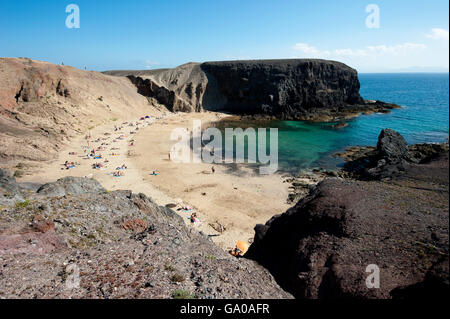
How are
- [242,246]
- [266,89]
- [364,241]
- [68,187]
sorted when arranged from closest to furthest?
1. [364,241]
2. [68,187]
3. [242,246]
4. [266,89]

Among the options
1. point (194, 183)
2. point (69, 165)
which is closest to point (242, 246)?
point (194, 183)

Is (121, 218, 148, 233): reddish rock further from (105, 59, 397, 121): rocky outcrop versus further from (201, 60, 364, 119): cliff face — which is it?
(201, 60, 364, 119): cliff face

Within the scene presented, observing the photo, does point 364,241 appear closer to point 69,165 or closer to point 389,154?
point 389,154

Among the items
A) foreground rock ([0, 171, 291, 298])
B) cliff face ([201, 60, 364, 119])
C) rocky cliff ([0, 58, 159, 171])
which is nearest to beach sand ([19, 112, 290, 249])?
rocky cliff ([0, 58, 159, 171])

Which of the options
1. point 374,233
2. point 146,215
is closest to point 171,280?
point 146,215

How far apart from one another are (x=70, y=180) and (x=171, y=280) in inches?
414

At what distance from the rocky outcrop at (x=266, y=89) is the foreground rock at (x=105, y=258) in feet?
173

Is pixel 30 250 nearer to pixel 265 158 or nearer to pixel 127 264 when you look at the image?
pixel 127 264

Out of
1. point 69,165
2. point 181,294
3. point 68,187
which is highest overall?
point 68,187

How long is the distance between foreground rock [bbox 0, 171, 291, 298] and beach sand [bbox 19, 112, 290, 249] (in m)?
7.07

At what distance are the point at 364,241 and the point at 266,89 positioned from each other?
61.0 meters

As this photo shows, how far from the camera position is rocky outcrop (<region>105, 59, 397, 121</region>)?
63.0 metres

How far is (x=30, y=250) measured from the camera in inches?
331

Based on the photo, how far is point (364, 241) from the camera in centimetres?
877
